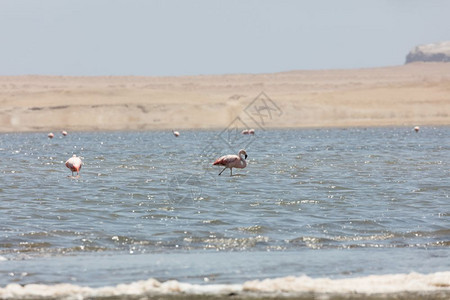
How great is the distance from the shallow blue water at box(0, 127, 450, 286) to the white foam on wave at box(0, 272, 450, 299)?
751mm

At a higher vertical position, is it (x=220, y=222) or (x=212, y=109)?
(x=212, y=109)

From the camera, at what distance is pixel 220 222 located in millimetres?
15805

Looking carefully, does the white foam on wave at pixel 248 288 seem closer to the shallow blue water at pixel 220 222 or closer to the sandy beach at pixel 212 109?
the shallow blue water at pixel 220 222

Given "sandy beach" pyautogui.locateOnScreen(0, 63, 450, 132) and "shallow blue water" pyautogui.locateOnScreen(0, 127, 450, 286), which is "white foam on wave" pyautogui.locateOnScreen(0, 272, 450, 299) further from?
"sandy beach" pyautogui.locateOnScreen(0, 63, 450, 132)

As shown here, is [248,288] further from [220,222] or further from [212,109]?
[212,109]

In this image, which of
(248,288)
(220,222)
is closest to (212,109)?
(220,222)

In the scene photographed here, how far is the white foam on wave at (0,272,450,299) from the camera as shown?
9102 millimetres

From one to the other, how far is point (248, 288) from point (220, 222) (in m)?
6.57

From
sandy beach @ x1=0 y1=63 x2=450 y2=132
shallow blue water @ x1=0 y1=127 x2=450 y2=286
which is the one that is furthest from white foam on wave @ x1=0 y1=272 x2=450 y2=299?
sandy beach @ x1=0 y1=63 x2=450 y2=132

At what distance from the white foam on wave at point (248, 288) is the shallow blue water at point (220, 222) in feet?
2.46

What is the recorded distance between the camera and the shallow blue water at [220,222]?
11.3 meters

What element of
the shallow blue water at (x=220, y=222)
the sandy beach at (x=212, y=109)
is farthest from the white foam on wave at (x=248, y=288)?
the sandy beach at (x=212, y=109)

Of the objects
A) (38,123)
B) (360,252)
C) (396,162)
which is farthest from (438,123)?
(360,252)

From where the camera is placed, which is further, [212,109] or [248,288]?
[212,109]
